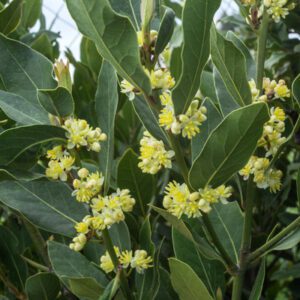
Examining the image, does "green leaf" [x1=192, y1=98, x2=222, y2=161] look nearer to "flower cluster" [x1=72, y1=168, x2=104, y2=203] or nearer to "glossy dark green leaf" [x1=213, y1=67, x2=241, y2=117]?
"glossy dark green leaf" [x1=213, y1=67, x2=241, y2=117]

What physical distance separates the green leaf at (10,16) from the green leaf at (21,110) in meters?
0.27

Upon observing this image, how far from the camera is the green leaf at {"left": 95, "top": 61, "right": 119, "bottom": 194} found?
95 cm

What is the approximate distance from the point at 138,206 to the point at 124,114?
47 cm

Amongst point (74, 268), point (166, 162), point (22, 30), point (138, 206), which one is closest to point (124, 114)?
point (22, 30)

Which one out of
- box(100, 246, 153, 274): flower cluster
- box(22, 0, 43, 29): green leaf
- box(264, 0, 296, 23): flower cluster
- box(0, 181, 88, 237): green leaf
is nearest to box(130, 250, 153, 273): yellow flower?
box(100, 246, 153, 274): flower cluster

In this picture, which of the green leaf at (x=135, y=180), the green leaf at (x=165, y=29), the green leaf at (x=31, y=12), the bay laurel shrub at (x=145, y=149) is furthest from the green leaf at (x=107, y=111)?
the green leaf at (x=31, y=12)

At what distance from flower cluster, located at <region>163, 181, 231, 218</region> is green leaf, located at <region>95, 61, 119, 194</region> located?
128mm

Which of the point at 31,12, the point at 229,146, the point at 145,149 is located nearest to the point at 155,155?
the point at 145,149

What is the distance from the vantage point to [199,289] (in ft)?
3.02

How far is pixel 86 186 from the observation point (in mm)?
893

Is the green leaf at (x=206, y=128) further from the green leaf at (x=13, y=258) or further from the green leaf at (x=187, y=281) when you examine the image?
the green leaf at (x=13, y=258)

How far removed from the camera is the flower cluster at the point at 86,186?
89 cm

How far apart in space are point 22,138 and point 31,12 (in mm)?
891

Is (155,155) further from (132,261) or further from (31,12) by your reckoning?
(31,12)
